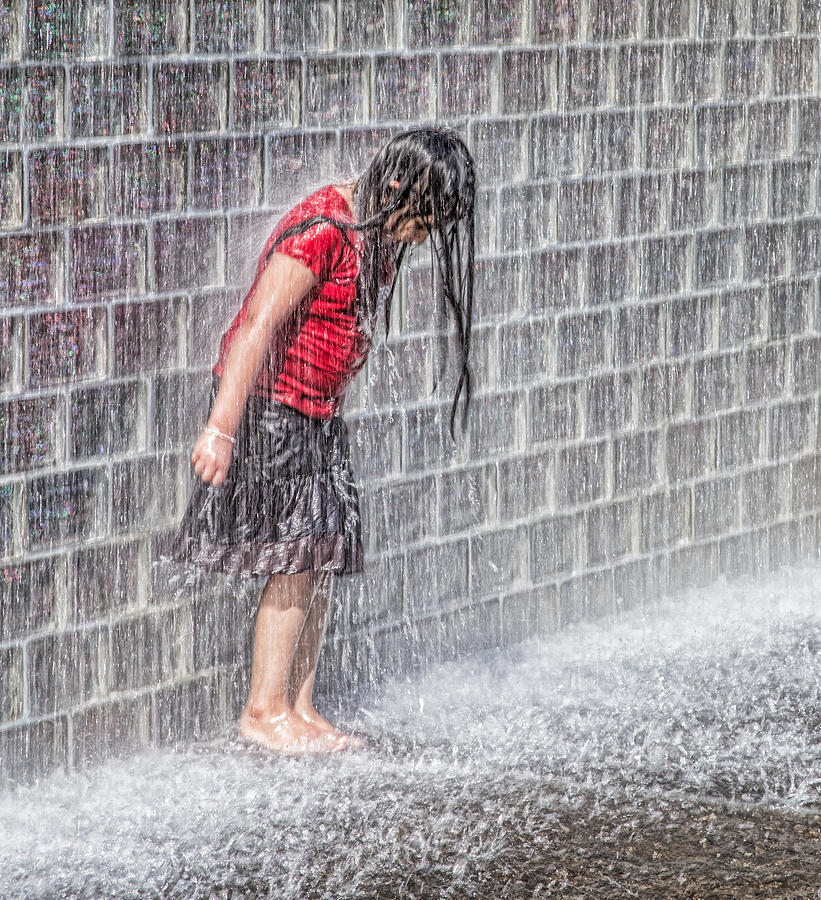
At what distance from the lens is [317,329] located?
4516 mm

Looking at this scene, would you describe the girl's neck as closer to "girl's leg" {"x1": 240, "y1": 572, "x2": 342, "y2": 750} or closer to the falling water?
the falling water

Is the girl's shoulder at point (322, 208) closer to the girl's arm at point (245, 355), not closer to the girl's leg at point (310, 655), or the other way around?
the girl's arm at point (245, 355)

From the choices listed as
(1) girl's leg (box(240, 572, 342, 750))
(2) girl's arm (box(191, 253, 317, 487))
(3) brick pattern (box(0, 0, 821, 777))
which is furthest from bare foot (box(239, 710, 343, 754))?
(2) girl's arm (box(191, 253, 317, 487))

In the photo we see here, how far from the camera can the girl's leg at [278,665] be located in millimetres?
4723

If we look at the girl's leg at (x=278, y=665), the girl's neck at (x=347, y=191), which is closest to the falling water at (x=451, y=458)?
the girl's leg at (x=278, y=665)

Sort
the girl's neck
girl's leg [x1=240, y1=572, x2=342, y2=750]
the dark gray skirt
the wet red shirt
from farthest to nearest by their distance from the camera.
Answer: girl's leg [x1=240, y1=572, x2=342, y2=750] < the dark gray skirt < the girl's neck < the wet red shirt

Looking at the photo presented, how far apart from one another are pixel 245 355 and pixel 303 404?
1.12ft

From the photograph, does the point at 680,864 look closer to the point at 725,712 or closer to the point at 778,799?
the point at 778,799

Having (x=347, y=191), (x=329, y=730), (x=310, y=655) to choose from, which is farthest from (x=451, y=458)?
(x=347, y=191)

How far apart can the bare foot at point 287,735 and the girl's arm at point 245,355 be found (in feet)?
2.97

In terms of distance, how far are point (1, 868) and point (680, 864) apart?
1708 mm

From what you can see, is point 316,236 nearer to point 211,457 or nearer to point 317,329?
point 317,329

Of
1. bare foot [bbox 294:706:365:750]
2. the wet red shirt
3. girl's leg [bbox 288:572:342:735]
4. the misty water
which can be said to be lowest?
the misty water

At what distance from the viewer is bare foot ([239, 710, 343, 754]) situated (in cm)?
482
